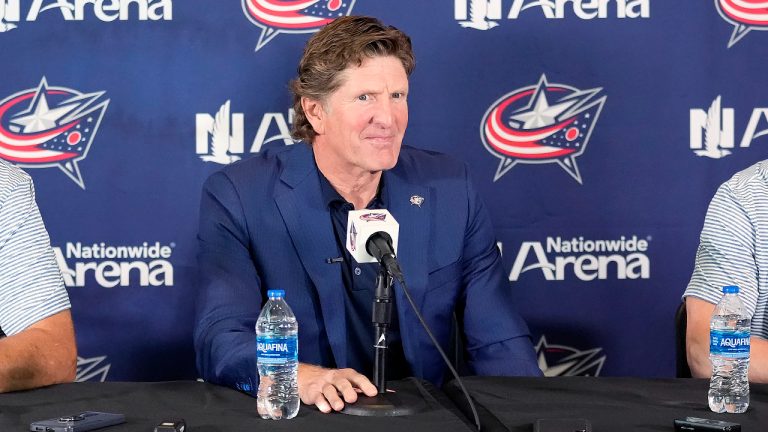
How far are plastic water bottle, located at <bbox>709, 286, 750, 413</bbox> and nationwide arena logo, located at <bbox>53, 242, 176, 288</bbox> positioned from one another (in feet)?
6.30

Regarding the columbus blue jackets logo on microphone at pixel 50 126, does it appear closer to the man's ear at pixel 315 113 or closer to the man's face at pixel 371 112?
the man's ear at pixel 315 113

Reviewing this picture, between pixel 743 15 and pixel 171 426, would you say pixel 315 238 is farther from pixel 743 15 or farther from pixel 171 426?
pixel 743 15

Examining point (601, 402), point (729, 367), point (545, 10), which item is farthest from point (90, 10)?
point (729, 367)

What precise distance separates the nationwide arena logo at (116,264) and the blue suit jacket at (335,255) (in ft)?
2.24

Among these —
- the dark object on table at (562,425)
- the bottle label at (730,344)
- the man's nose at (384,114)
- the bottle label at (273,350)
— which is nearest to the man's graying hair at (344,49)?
the man's nose at (384,114)

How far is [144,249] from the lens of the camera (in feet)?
11.2

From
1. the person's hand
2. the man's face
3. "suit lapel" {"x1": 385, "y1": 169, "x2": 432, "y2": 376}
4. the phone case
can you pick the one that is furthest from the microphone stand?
the man's face

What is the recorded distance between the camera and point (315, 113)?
2873 millimetres

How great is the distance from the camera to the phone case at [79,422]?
171 centimetres

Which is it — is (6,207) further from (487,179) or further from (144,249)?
(487,179)

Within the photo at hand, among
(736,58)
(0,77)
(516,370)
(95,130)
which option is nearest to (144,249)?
(95,130)

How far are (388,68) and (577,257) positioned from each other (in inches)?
44.6

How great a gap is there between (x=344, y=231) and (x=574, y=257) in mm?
1018

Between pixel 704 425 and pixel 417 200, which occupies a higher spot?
pixel 417 200
